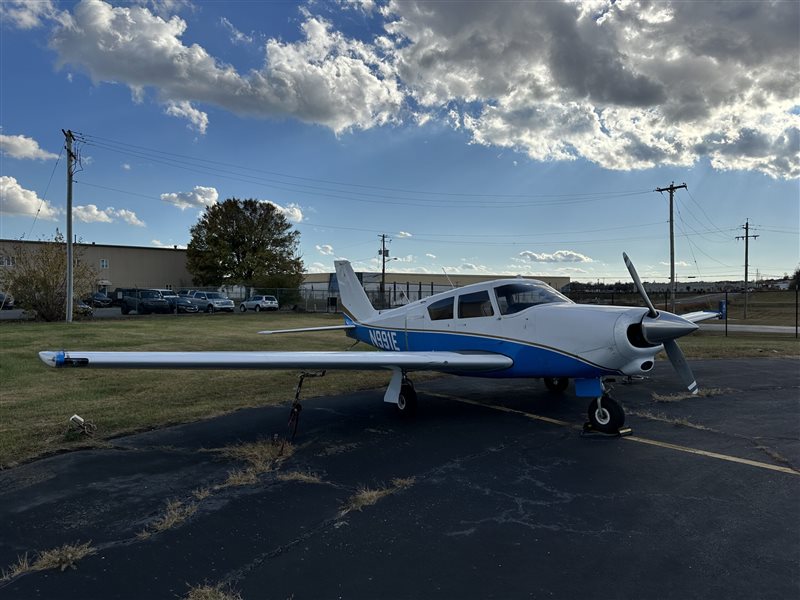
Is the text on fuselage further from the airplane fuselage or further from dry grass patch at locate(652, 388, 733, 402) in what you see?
dry grass patch at locate(652, 388, 733, 402)

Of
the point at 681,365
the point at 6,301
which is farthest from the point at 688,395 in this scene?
the point at 6,301

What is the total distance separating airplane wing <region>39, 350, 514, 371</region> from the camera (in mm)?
5613

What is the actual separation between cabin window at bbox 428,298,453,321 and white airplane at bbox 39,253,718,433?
19mm

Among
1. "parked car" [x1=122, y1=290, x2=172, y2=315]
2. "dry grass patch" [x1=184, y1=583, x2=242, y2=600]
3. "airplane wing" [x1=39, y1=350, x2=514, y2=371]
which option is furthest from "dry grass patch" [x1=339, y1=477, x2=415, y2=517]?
"parked car" [x1=122, y1=290, x2=172, y2=315]

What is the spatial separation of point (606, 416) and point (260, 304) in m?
38.1

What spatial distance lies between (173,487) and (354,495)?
1.88 m

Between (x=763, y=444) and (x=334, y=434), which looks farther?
(x=334, y=434)

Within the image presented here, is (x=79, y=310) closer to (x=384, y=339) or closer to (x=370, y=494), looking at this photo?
(x=384, y=339)

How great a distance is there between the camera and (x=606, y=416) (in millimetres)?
6715

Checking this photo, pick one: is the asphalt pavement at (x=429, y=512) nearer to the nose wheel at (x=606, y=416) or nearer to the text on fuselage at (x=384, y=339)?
the nose wheel at (x=606, y=416)

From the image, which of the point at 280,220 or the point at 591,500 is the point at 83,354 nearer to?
the point at 591,500

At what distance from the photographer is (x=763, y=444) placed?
632 centimetres

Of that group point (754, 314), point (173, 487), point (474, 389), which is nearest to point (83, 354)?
point (173, 487)

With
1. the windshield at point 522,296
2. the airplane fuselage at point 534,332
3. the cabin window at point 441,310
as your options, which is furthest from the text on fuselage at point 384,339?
the windshield at point 522,296
